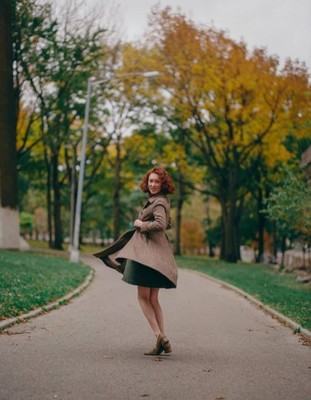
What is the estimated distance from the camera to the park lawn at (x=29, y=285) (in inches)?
437

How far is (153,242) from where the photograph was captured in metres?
7.60

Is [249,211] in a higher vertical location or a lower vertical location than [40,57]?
lower

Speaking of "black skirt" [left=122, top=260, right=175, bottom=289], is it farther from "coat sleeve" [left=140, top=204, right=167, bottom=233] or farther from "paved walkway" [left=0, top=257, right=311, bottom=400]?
"paved walkway" [left=0, top=257, right=311, bottom=400]

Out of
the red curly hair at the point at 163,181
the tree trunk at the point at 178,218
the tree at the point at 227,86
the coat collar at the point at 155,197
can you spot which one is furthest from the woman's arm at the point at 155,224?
the tree trunk at the point at 178,218

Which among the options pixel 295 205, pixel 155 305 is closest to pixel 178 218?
pixel 295 205

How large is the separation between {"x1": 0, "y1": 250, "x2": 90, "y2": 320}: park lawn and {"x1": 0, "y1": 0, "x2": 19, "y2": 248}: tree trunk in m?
6.76

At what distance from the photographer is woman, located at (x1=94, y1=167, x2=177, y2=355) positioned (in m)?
7.47

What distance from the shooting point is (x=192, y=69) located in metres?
30.3

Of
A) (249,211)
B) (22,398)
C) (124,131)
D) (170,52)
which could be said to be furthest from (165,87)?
(22,398)

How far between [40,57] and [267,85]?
1010cm

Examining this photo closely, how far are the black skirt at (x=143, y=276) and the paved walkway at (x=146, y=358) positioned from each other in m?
0.83

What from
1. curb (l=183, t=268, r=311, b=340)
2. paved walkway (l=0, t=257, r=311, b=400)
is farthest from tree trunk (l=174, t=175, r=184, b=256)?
paved walkway (l=0, t=257, r=311, b=400)

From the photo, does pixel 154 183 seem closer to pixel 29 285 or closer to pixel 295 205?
pixel 29 285

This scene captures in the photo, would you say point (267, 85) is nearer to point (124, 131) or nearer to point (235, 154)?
point (235, 154)
